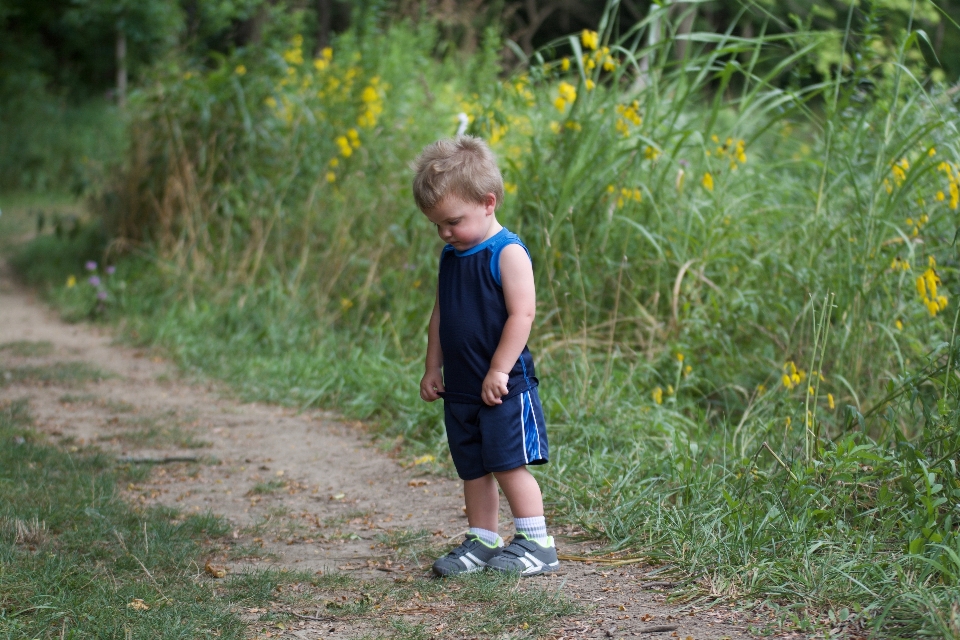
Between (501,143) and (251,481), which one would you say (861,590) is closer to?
(251,481)

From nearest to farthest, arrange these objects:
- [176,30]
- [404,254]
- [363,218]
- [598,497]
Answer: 1. [598,497]
2. [404,254]
3. [363,218]
4. [176,30]

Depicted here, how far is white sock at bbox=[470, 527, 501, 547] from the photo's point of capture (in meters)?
2.72

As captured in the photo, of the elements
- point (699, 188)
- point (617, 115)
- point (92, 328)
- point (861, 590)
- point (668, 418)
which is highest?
point (617, 115)

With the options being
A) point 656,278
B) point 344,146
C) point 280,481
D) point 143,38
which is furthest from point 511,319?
point 143,38

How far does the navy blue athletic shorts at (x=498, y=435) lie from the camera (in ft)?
8.52

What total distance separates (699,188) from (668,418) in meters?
1.54

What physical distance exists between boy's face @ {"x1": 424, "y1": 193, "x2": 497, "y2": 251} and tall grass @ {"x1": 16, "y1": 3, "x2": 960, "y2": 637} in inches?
39.3

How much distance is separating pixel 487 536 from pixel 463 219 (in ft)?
2.99

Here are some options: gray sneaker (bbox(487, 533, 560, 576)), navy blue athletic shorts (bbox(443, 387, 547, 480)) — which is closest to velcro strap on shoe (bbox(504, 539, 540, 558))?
gray sneaker (bbox(487, 533, 560, 576))

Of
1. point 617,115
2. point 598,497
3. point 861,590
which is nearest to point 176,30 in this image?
point 617,115

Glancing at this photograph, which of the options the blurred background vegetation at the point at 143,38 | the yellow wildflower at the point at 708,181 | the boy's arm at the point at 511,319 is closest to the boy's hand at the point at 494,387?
the boy's arm at the point at 511,319

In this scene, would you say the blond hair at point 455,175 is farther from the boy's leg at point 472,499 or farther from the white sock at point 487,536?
the white sock at point 487,536

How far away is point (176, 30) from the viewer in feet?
47.0

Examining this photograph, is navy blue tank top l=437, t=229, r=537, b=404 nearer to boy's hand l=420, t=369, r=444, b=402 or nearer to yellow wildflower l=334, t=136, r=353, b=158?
boy's hand l=420, t=369, r=444, b=402
